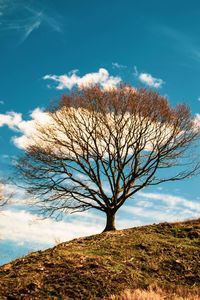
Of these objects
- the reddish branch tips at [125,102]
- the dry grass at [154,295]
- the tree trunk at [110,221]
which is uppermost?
the reddish branch tips at [125,102]

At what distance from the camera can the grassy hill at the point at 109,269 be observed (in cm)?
1239

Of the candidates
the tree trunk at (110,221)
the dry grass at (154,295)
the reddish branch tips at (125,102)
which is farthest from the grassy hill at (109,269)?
the reddish branch tips at (125,102)

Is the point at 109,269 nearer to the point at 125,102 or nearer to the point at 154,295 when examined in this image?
the point at 154,295

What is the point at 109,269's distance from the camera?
14.1 meters

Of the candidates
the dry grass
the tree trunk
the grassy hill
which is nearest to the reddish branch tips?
the tree trunk

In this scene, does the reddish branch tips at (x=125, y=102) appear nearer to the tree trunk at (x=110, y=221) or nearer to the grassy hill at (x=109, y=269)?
the tree trunk at (x=110, y=221)

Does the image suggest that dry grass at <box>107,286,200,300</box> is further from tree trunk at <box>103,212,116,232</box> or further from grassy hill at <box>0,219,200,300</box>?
tree trunk at <box>103,212,116,232</box>

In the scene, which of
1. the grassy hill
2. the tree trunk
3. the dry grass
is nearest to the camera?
the dry grass

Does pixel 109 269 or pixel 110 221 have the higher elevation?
pixel 110 221

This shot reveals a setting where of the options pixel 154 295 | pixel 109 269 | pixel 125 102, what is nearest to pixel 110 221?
pixel 125 102

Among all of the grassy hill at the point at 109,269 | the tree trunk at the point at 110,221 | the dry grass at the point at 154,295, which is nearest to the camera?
the dry grass at the point at 154,295

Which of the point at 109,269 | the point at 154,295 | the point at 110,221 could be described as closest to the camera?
the point at 154,295

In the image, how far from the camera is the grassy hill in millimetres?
Result: 12391

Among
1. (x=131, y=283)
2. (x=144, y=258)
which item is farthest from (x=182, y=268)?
(x=131, y=283)
